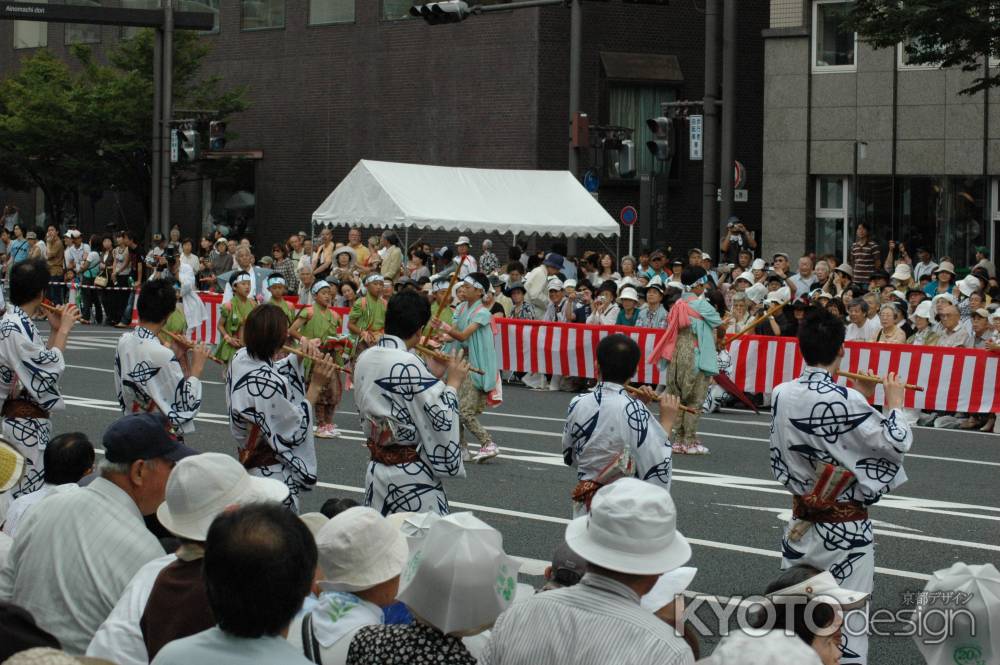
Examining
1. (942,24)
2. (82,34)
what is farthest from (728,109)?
(82,34)

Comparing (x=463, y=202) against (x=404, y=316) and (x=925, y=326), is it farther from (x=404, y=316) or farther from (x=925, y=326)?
(x=404, y=316)

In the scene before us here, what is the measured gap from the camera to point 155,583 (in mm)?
4664

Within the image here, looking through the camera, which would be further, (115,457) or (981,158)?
(981,158)

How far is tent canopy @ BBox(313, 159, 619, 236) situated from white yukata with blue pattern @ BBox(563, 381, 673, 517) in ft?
58.0

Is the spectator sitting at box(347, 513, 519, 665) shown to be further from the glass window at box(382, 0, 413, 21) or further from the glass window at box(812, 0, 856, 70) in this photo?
the glass window at box(382, 0, 413, 21)

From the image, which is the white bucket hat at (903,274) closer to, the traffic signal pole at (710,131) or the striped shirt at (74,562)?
the traffic signal pole at (710,131)

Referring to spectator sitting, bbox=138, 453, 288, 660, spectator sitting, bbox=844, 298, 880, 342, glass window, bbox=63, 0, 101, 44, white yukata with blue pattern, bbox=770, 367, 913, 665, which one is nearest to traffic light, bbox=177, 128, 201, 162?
glass window, bbox=63, 0, 101, 44

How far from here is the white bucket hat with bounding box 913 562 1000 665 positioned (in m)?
4.20

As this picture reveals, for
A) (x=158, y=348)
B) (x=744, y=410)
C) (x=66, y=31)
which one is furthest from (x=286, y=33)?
(x=158, y=348)

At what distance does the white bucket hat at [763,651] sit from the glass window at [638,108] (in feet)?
105

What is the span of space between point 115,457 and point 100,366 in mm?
17280

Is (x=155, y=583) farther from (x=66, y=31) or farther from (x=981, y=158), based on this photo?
(x=66, y=31)

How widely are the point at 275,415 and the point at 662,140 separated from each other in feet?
58.7

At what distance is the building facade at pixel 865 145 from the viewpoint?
30.6 metres
